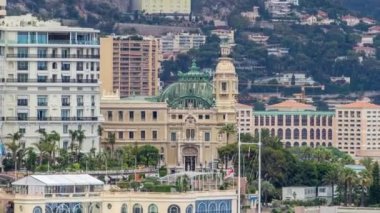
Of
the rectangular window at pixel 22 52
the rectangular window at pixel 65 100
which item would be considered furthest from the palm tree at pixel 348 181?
the rectangular window at pixel 22 52

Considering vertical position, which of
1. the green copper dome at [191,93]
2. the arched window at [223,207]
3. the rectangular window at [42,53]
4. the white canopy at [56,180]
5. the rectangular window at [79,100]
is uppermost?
the rectangular window at [42,53]

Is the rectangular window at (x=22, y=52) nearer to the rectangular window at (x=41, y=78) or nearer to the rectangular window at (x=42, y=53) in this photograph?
the rectangular window at (x=42, y=53)

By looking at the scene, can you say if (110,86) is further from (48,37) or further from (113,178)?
(113,178)

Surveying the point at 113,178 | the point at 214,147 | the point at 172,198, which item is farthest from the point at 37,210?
the point at 214,147

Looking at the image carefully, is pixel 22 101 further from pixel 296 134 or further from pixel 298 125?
pixel 298 125

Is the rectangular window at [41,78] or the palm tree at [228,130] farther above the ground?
the rectangular window at [41,78]

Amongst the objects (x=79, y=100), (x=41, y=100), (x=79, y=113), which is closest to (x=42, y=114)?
(x=41, y=100)

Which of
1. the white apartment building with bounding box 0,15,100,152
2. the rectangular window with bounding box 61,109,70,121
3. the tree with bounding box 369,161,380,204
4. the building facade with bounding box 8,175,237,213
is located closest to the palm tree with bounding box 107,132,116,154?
the white apartment building with bounding box 0,15,100,152
